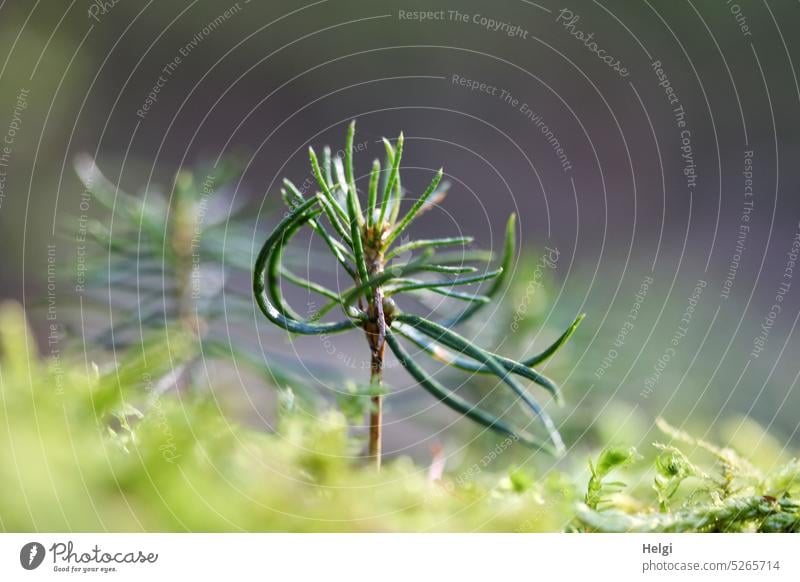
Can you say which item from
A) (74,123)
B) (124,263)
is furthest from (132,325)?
(74,123)

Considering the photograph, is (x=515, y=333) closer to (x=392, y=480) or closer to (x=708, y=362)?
(x=392, y=480)

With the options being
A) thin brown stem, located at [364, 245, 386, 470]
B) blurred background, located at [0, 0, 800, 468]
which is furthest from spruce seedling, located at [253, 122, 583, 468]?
blurred background, located at [0, 0, 800, 468]

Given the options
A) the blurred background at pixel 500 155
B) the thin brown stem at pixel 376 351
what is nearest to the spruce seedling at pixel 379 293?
the thin brown stem at pixel 376 351

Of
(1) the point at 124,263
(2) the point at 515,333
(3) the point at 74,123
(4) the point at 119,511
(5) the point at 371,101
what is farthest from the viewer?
(5) the point at 371,101

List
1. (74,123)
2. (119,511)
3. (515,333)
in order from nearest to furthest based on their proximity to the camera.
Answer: (119,511)
(515,333)
(74,123)
